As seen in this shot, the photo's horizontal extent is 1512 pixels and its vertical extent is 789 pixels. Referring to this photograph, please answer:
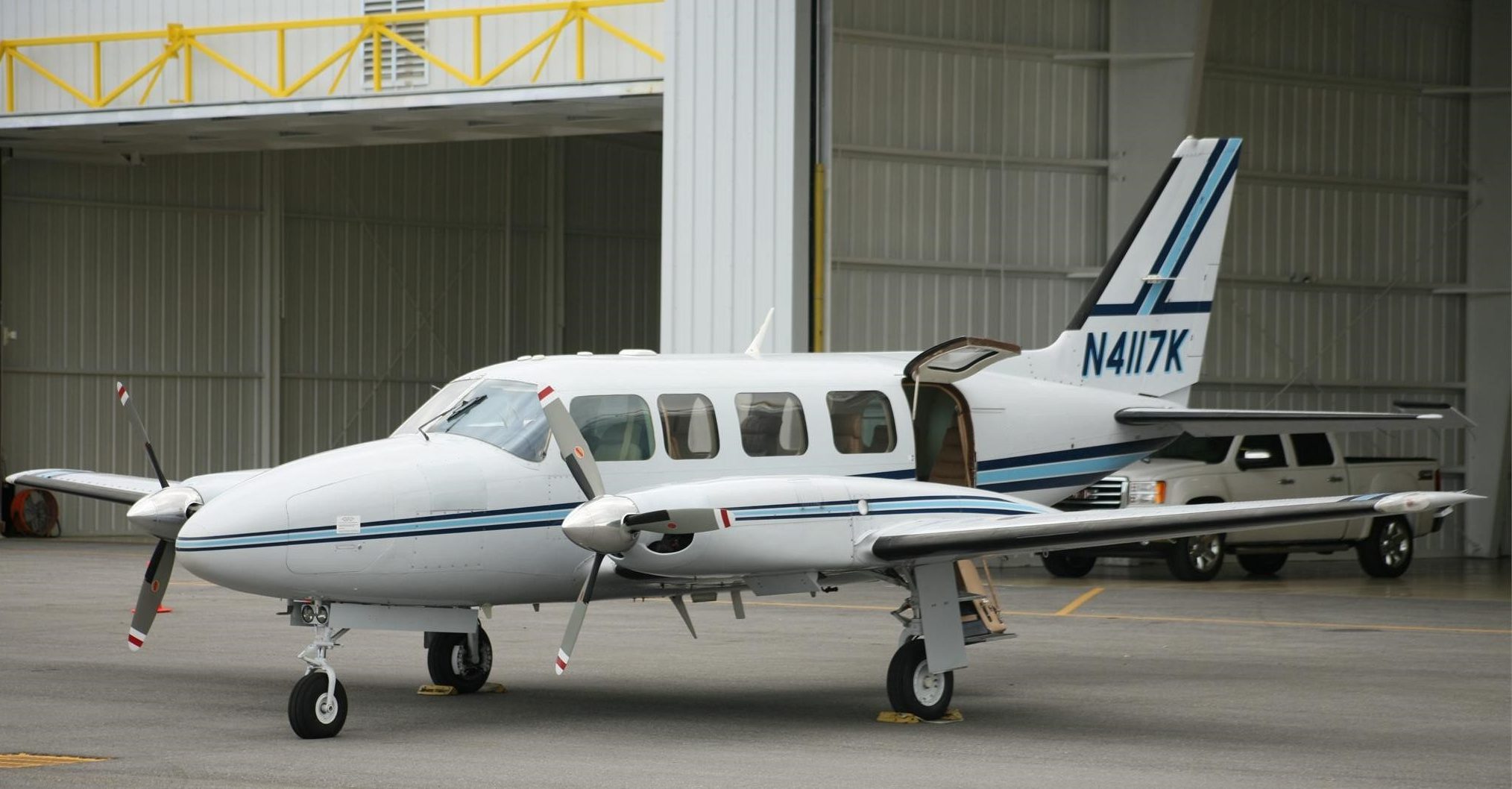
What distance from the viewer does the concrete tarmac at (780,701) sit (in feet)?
31.4

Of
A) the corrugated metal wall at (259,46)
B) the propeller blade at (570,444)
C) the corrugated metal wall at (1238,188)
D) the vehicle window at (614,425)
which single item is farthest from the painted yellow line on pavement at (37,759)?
the corrugated metal wall at (259,46)

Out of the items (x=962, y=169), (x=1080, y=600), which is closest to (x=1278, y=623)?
(x=1080, y=600)

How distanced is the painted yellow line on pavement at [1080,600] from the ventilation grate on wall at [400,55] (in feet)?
40.5

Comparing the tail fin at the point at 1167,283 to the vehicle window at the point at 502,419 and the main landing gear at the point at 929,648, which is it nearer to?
the main landing gear at the point at 929,648

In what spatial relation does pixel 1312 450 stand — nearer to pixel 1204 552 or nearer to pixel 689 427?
pixel 1204 552

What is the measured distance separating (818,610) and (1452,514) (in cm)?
1506

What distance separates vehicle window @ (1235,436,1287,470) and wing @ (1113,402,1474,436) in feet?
30.0

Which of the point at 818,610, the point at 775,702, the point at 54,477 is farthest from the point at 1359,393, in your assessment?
the point at 54,477

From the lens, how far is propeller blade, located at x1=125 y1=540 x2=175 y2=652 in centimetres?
1169

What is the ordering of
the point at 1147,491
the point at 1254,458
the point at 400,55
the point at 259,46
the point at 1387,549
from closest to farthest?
the point at 1147,491 → the point at 1254,458 → the point at 1387,549 → the point at 400,55 → the point at 259,46

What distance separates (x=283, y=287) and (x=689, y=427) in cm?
2447

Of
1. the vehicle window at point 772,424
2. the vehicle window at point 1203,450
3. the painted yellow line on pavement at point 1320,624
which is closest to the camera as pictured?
the vehicle window at point 772,424

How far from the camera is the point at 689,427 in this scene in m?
11.6

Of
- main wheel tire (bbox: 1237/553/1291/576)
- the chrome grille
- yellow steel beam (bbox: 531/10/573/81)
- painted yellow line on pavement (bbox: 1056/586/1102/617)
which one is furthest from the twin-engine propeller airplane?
yellow steel beam (bbox: 531/10/573/81)
